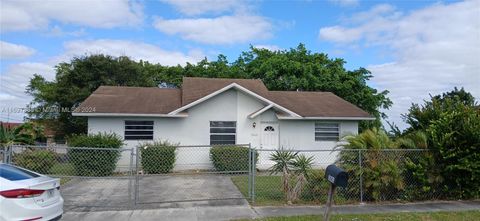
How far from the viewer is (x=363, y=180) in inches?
416

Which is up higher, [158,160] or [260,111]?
[260,111]

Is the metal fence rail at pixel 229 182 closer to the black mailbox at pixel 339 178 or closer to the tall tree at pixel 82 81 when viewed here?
the black mailbox at pixel 339 178

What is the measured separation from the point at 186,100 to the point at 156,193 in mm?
7515

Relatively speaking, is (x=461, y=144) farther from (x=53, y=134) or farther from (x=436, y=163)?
(x=53, y=134)

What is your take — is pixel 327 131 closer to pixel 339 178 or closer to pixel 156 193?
pixel 156 193

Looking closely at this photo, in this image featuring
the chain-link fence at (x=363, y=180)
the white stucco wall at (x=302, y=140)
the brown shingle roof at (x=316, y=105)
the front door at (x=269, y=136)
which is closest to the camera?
the chain-link fence at (x=363, y=180)

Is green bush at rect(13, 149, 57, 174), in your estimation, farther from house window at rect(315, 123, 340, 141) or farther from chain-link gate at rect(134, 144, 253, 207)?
house window at rect(315, 123, 340, 141)

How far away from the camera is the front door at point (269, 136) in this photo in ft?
61.9

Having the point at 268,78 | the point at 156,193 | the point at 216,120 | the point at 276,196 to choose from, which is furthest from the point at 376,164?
the point at 268,78

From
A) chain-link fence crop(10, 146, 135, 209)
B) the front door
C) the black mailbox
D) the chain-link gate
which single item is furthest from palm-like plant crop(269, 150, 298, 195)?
the front door

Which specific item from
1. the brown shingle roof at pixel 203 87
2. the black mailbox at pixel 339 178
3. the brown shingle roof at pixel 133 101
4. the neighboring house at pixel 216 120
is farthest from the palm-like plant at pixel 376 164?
the brown shingle roof at pixel 133 101

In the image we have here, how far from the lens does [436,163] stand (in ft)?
35.7

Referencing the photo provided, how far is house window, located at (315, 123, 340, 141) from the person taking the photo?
774 inches

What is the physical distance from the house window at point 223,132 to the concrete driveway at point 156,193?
3.19 m
